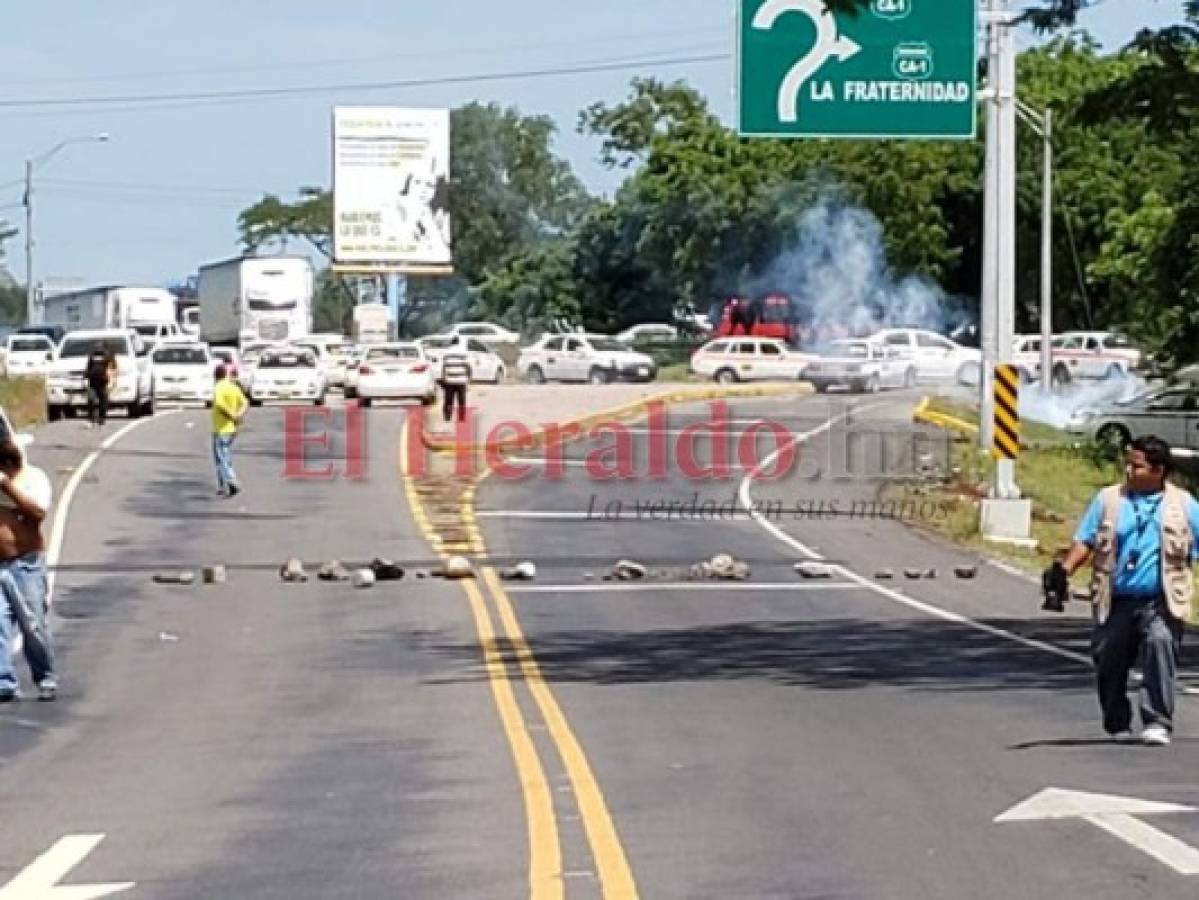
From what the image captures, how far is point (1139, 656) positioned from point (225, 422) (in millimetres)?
23183

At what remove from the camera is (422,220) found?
8075 cm

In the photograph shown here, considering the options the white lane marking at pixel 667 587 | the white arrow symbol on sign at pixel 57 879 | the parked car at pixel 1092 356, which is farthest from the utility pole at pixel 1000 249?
the parked car at pixel 1092 356

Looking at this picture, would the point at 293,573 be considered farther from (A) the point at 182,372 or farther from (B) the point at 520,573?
(A) the point at 182,372

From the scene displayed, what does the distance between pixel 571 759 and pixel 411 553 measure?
16245 mm

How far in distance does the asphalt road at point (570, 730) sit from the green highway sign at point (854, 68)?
17.3 ft

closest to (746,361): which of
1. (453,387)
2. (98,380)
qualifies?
(453,387)

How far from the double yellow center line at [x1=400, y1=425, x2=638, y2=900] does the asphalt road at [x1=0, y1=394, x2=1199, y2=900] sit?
0.10 ft

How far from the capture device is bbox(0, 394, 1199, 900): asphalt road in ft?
35.5

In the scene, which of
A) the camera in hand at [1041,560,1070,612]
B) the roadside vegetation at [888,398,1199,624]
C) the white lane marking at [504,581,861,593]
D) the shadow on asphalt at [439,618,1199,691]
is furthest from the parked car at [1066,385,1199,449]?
the camera in hand at [1041,560,1070,612]

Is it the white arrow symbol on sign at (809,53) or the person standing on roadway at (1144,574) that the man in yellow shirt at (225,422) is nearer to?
the white arrow symbol on sign at (809,53)

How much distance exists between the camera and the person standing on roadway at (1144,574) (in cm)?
1432

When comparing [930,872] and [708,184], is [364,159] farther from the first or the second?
[930,872]

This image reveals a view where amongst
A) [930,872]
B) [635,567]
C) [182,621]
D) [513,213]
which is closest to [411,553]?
[635,567]

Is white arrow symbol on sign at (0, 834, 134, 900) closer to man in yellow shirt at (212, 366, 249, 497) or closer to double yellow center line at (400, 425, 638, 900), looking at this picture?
double yellow center line at (400, 425, 638, 900)
